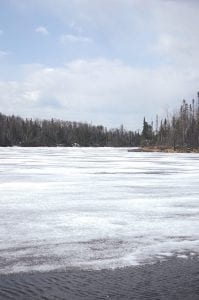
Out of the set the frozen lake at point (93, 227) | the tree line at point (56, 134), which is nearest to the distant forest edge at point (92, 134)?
the tree line at point (56, 134)

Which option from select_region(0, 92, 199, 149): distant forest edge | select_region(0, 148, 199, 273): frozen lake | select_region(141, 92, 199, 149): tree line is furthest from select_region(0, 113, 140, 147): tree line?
select_region(0, 148, 199, 273): frozen lake

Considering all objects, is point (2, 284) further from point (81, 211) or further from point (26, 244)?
point (81, 211)

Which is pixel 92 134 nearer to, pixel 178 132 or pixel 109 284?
pixel 178 132

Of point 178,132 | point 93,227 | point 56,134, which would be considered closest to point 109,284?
point 93,227

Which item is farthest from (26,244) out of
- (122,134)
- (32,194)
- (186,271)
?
(122,134)

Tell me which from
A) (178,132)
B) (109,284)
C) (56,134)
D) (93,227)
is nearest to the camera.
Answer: (109,284)

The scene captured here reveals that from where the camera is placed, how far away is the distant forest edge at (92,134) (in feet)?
322

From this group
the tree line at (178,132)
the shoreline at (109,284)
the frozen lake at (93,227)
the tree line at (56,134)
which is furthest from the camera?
the tree line at (56,134)

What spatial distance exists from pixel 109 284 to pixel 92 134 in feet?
577

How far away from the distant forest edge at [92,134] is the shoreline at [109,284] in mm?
81196

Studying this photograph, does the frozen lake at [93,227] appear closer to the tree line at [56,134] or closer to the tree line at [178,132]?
the tree line at [178,132]

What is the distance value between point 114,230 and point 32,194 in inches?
195

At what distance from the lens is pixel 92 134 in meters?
181

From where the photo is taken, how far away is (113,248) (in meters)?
6.70
